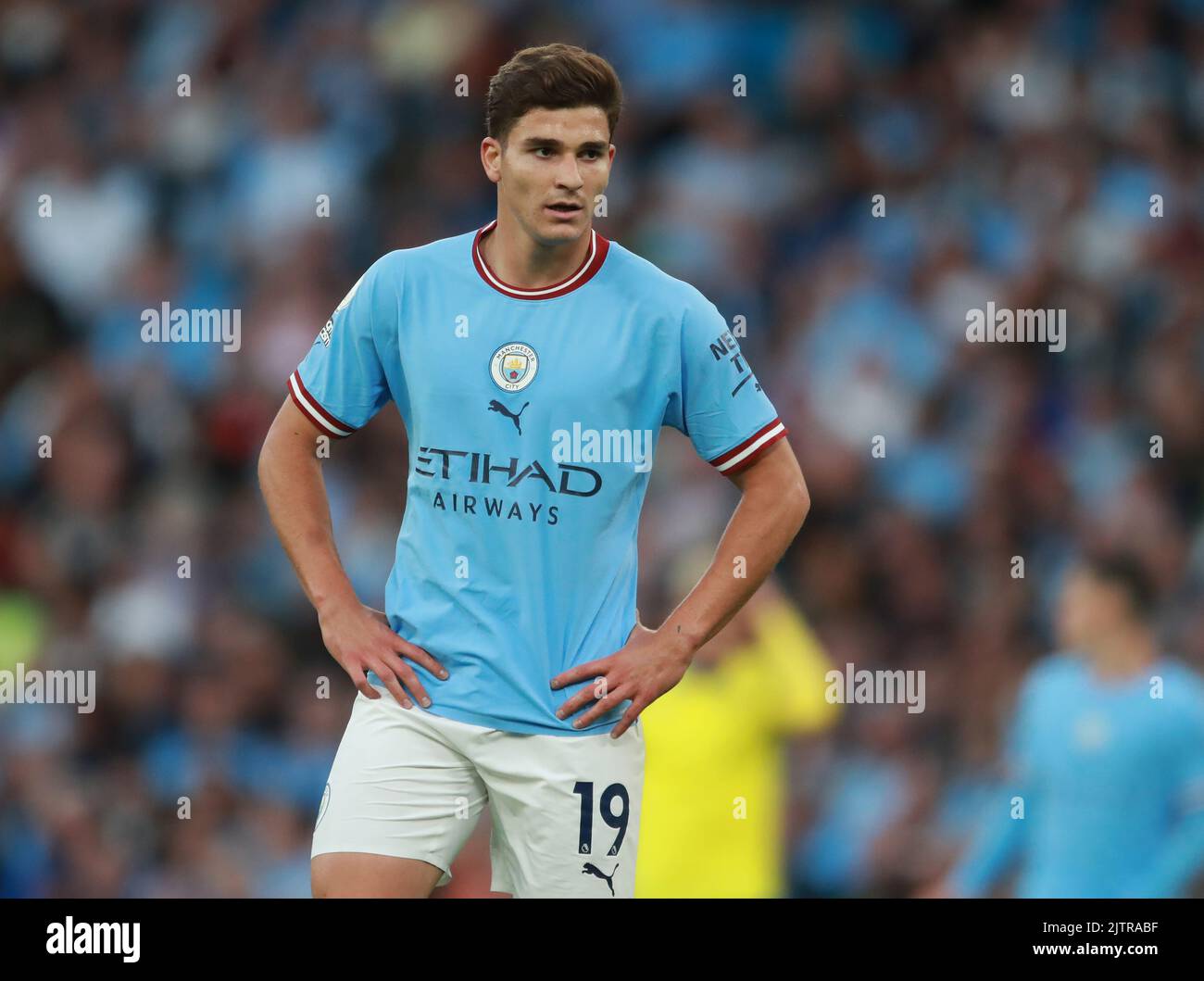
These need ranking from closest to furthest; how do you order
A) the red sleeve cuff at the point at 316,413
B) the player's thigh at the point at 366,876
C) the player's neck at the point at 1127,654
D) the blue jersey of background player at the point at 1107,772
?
1. the player's thigh at the point at 366,876
2. the red sleeve cuff at the point at 316,413
3. the blue jersey of background player at the point at 1107,772
4. the player's neck at the point at 1127,654

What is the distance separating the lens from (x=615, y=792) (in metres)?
4.30

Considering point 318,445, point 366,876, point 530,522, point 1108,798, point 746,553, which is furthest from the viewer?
point 1108,798

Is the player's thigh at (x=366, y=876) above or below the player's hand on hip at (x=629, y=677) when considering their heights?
below

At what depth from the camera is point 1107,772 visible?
6266 mm

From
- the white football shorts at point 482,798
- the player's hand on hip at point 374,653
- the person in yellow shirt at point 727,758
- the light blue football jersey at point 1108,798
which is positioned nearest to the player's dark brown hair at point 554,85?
the player's hand on hip at point 374,653

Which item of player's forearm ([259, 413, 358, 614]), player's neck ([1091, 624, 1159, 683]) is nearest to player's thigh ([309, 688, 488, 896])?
player's forearm ([259, 413, 358, 614])

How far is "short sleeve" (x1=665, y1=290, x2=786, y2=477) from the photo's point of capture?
435 cm

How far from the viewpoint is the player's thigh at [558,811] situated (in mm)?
4211

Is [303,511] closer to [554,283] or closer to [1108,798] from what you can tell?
[554,283]

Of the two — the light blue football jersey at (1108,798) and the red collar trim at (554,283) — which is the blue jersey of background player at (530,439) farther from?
the light blue football jersey at (1108,798)

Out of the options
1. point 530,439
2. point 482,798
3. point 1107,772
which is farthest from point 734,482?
point 1107,772

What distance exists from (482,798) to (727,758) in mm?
2365

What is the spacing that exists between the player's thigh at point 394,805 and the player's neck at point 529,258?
3.39 feet

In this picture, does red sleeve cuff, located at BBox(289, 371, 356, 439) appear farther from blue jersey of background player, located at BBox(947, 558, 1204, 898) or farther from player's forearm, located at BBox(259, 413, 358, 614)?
blue jersey of background player, located at BBox(947, 558, 1204, 898)
